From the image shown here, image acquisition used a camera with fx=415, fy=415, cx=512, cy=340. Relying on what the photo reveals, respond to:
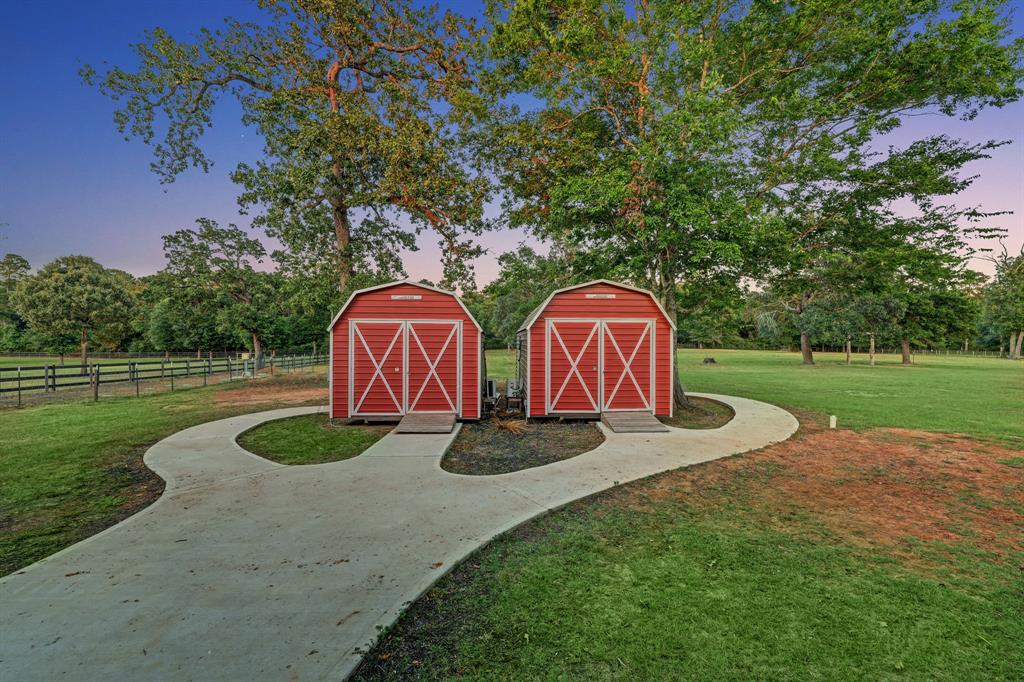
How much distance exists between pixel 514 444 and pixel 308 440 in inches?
173

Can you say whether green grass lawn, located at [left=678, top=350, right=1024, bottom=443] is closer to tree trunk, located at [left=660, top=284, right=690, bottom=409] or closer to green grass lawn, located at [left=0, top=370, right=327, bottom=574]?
tree trunk, located at [left=660, top=284, right=690, bottom=409]

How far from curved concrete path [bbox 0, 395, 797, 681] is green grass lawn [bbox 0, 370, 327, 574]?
50 centimetres

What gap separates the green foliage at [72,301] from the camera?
26891 mm

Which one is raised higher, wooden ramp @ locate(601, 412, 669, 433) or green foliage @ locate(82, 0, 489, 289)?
green foliage @ locate(82, 0, 489, 289)

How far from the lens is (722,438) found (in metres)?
8.70

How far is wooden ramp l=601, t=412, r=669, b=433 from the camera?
940 centimetres

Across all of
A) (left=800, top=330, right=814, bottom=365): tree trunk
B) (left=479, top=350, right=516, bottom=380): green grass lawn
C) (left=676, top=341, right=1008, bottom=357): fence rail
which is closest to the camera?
(left=479, top=350, right=516, bottom=380): green grass lawn

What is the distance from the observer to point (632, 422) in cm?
990

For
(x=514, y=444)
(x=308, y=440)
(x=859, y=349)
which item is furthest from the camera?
(x=859, y=349)

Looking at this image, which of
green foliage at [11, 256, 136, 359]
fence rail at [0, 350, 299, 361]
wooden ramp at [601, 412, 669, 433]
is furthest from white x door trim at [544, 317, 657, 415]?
fence rail at [0, 350, 299, 361]

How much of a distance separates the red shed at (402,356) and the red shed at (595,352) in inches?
67.6

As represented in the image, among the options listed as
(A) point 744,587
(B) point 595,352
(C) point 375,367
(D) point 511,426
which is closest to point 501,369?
(B) point 595,352

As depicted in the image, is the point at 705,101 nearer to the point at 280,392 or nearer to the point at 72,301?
the point at 280,392

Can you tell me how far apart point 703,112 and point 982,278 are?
28.6 ft
